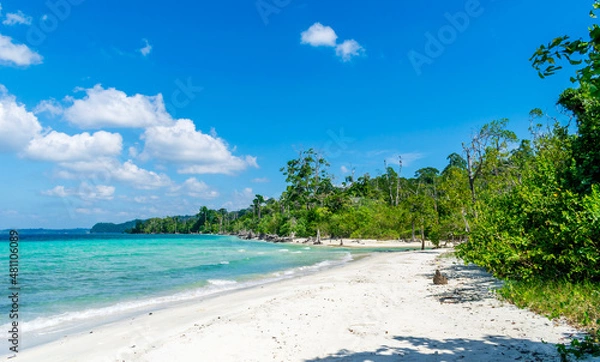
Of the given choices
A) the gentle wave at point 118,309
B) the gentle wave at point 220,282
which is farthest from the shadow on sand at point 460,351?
the gentle wave at point 220,282

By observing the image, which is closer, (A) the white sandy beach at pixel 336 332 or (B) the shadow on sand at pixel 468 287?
(A) the white sandy beach at pixel 336 332

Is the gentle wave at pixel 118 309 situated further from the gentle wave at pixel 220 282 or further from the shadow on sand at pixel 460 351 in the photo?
the shadow on sand at pixel 460 351

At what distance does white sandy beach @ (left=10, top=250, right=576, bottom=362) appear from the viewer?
6.80m

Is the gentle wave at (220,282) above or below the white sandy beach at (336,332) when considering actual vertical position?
below

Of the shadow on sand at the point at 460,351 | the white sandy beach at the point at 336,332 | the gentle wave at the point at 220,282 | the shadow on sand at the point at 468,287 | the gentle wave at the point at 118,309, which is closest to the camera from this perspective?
the shadow on sand at the point at 460,351

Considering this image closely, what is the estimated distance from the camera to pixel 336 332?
27.5ft

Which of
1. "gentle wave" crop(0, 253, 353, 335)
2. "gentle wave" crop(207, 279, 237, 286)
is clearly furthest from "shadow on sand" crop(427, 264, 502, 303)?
"gentle wave" crop(207, 279, 237, 286)

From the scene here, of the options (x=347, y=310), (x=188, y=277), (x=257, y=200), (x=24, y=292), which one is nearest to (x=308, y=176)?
(x=257, y=200)

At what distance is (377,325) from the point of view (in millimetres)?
8719

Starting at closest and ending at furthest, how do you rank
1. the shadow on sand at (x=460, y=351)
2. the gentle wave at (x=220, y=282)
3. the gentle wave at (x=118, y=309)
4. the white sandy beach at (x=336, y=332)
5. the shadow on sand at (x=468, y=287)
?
the shadow on sand at (x=460, y=351) → the white sandy beach at (x=336, y=332) → the shadow on sand at (x=468, y=287) → the gentle wave at (x=118, y=309) → the gentle wave at (x=220, y=282)

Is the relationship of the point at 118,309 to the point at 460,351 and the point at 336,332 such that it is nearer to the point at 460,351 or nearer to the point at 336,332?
the point at 336,332

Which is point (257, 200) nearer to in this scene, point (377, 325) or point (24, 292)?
point (24, 292)

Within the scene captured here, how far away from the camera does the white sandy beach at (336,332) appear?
22.3ft

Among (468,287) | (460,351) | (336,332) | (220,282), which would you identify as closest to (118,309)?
(220,282)
